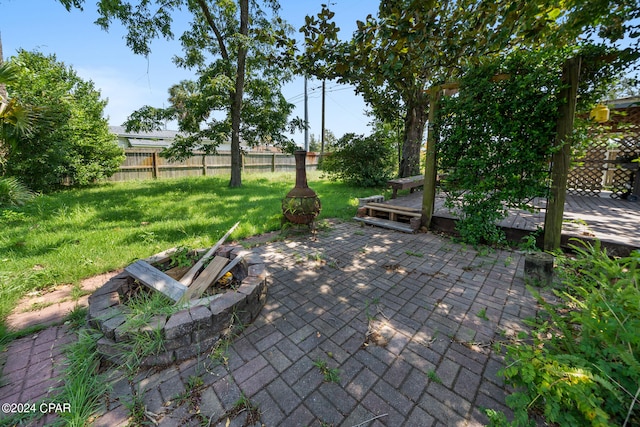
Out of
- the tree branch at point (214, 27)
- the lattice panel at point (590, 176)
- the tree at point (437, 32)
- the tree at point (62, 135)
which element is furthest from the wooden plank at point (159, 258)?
the lattice panel at point (590, 176)

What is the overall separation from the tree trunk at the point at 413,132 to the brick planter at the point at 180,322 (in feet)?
26.7

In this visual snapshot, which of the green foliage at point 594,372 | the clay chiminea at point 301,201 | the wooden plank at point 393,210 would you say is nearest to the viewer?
the green foliage at point 594,372

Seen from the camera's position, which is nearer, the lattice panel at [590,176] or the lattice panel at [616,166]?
the lattice panel at [616,166]

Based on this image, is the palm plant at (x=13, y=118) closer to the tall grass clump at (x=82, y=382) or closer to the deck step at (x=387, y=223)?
the tall grass clump at (x=82, y=382)

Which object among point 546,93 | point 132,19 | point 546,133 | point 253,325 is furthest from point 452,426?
point 132,19

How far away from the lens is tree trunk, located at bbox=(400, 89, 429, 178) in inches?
332

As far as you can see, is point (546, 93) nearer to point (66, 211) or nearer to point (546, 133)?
point (546, 133)

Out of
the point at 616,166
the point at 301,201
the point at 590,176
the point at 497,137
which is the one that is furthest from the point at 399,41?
the point at 590,176

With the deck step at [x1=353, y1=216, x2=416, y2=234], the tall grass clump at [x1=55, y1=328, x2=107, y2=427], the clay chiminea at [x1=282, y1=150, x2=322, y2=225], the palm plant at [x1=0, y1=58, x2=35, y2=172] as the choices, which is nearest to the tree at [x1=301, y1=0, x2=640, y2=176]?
the clay chiminea at [x1=282, y1=150, x2=322, y2=225]

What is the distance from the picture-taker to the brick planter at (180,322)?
172 centimetres

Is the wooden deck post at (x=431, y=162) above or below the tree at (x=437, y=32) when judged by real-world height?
below

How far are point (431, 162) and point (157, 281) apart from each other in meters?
4.42

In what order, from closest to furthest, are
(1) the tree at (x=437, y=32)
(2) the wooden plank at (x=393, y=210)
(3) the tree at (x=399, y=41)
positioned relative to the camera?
1. (1) the tree at (x=437, y=32)
2. (3) the tree at (x=399, y=41)
3. (2) the wooden plank at (x=393, y=210)

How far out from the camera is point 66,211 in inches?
214
